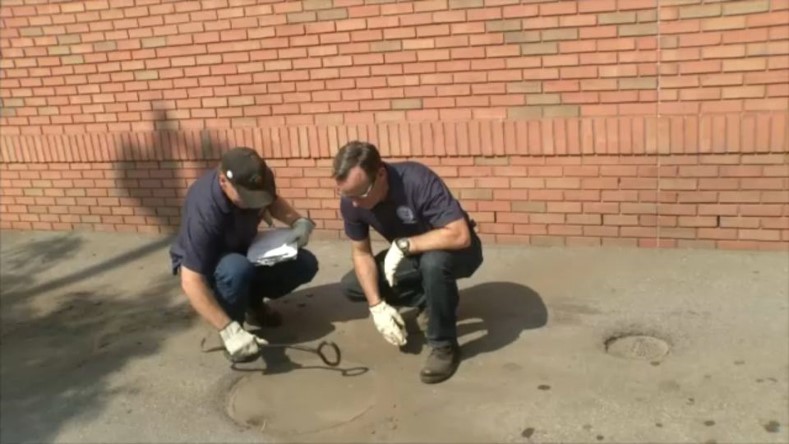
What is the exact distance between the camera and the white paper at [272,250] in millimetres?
4242

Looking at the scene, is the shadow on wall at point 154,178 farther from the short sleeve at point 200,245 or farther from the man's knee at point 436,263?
the man's knee at point 436,263

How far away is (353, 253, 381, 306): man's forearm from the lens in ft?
13.2

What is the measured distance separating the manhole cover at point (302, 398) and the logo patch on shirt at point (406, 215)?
748mm

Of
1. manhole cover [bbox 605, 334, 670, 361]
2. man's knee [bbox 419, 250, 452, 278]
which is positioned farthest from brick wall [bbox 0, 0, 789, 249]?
man's knee [bbox 419, 250, 452, 278]

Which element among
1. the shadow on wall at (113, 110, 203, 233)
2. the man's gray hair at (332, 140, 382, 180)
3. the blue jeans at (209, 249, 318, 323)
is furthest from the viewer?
the shadow on wall at (113, 110, 203, 233)

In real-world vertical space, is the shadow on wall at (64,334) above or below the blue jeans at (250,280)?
below

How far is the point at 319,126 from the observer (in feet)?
18.4

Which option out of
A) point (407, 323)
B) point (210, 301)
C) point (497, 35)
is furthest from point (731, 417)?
point (497, 35)

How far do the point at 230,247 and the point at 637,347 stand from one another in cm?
201

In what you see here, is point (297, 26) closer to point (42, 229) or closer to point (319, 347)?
point (319, 347)

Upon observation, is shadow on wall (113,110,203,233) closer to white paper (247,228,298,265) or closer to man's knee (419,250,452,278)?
white paper (247,228,298,265)

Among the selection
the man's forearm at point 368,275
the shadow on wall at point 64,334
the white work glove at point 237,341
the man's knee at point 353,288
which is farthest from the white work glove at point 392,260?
the shadow on wall at point 64,334

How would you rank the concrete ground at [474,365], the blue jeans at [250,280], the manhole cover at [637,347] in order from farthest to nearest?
the blue jeans at [250,280] < the manhole cover at [637,347] < the concrete ground at [474,365]

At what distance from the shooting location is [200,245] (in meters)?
3.94
